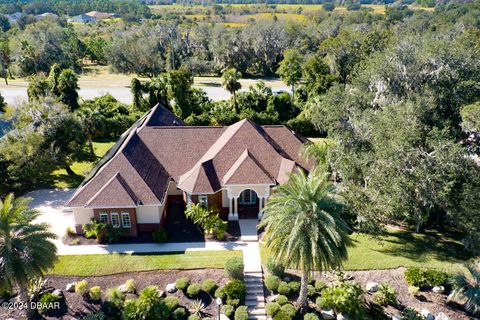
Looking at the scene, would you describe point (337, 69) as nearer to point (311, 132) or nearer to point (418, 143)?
point (311, 132)

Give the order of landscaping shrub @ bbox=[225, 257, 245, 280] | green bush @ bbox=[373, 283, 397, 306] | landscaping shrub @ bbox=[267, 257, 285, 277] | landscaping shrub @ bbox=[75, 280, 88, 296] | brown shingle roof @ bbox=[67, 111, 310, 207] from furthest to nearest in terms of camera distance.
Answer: brown shingle roof @ bbox=[67, 111, 310, 207] → landscaping shrub @ bbox=[267, 257, 285, 277] → landscaping shrub @ bbox=[225, 257, 245, 280] → landscaping shrub @ bbox=[75, 280, 88, 296] → green bush @ bbox=[373, 283, 397, 306]

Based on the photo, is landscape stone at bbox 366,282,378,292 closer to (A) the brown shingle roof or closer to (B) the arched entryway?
(A) the brown shingle roof

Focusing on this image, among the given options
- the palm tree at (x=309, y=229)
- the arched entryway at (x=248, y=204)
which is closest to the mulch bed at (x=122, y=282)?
the palm tree at (x=309, y=229)

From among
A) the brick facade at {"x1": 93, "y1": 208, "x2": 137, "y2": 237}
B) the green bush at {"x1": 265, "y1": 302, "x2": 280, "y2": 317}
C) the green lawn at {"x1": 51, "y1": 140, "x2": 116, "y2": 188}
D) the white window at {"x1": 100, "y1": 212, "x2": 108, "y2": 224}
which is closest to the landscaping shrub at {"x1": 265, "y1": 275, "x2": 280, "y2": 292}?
the green bush at {"x1": 265, "y1": 302, "x2": 280, "y2": 317}

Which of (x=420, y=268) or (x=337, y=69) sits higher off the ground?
(x=337, y=69)

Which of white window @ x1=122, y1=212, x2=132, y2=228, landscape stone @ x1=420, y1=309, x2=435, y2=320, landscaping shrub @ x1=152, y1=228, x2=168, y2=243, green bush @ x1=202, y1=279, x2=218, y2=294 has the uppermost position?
white window @ x1=122, y1=212, x2=132, y2=228

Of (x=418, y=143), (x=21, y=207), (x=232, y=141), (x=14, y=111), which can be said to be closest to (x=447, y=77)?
(x=418, y=143)

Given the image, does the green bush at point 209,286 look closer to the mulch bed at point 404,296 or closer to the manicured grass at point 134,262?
the manicured grass at point 134,262
